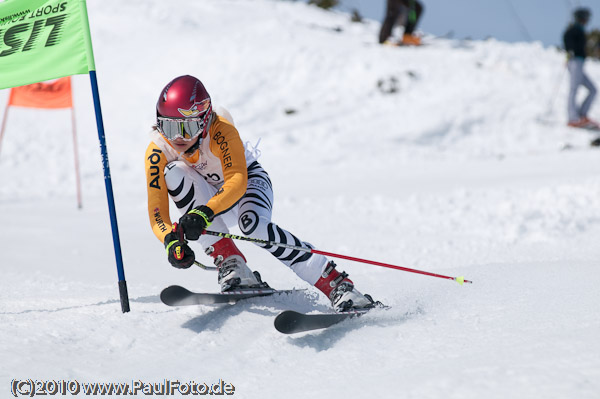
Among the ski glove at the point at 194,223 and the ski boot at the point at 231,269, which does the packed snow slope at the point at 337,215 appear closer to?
the ski boot at the point at 231,269

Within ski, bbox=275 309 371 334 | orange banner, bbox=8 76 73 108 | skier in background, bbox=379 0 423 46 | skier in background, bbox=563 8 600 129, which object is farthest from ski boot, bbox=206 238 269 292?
skier in background, bbox=379 0 423 46

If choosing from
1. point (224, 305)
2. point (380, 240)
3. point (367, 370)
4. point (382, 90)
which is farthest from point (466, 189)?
point (382, 90)

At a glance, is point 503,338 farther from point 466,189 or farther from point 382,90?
point 382,90

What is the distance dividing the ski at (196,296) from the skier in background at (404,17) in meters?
11.7

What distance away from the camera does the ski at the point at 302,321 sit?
3.03 meters

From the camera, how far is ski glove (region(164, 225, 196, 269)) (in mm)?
3199

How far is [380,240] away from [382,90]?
741 cm

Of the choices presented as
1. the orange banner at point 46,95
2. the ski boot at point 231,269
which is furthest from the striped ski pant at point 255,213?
the orange banner at point 46,95

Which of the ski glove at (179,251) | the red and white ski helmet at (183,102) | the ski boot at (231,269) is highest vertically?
the red and white ski helmet at (183,102)

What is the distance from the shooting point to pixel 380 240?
20.7ft

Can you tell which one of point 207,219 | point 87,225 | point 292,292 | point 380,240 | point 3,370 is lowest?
point 87,225

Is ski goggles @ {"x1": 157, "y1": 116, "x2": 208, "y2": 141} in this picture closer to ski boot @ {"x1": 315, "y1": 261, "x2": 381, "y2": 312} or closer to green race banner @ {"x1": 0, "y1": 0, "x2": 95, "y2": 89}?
green race banner @ {"x1": 0, "y1": 0, "x2": 95, "y2": 89}

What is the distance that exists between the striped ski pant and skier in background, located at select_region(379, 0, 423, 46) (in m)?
11.4

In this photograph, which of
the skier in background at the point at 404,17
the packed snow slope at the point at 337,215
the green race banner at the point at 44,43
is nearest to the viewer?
the packed snow slope at the point at 337,215
